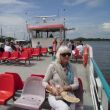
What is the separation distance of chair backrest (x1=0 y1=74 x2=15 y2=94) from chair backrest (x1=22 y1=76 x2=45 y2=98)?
35cm

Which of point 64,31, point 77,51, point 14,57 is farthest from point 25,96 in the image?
point 64,31

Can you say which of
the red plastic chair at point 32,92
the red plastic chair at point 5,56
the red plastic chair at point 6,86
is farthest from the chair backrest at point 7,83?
the red plastic chair at point 5,56

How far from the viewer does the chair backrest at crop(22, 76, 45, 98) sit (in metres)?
5.88

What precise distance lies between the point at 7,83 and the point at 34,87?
2.30 ft

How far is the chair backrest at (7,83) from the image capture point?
20.2 feet

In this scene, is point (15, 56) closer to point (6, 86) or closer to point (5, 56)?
point (5, 56)

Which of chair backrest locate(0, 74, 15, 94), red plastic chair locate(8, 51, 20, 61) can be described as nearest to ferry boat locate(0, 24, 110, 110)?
chair backrest locate(0, 74, 15, 94)

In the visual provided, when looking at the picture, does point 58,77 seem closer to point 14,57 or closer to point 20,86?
point 20,86

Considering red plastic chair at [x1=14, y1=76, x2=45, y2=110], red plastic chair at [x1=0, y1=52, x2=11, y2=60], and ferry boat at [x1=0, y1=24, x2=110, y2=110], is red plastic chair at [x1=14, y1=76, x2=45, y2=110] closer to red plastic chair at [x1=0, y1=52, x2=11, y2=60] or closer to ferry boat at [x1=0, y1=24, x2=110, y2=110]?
ferry boat at [x1=0, y1=24, x2=110, y2=110]

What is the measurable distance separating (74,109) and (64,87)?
0.42 metres

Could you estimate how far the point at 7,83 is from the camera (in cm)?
629

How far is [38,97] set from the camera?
5.88m

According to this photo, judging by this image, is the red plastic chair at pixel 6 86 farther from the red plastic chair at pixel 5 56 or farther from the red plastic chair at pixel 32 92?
the red plastic chair at pixel 5 56

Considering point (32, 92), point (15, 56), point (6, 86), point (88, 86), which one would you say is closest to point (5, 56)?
point (15, 56)
